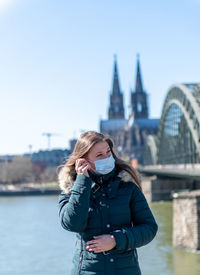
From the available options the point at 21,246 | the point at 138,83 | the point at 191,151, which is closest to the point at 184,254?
the point at 21,246

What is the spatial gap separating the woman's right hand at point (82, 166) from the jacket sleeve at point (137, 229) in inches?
11.6

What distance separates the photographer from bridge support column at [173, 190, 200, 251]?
1324 cm

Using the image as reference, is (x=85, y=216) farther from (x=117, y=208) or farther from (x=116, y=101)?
(x=116, y=101)

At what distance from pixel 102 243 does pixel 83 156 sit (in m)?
0.52

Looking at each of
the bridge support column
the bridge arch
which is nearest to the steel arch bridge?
the bridge arch

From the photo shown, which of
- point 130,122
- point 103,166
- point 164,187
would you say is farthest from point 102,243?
point 130,122

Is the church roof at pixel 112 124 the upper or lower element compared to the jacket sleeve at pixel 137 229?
upper

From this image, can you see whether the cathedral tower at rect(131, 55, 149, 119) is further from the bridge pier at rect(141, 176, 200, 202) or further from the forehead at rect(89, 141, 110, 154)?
the forehead at rect(89, 141, 110, 154)

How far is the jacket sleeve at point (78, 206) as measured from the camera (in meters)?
2.69

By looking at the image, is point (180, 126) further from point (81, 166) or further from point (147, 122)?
point (147, 122)

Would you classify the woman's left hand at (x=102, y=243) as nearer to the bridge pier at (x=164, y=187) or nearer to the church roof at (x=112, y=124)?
the bridge pier at (x=164, y=187)

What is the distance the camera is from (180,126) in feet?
128

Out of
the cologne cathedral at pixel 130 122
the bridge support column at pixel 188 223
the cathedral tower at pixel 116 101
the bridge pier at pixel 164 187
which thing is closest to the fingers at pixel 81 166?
the bridge support column at pixel 188 223

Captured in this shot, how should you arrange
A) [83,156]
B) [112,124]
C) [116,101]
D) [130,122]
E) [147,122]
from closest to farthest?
1. [83,156]
2. [147,122]
3. [130,122]
4. [112,124]
5. [116,101]
